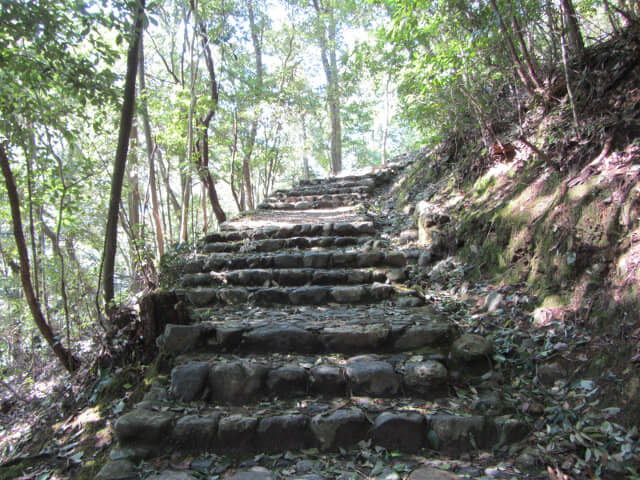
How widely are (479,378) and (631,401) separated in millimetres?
751

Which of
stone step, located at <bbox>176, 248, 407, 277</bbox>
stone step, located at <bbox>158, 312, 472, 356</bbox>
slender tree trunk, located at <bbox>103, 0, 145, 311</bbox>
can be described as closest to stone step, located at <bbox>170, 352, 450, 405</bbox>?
stone step, located at <bbox>158, 312, 472, 356</bbox>

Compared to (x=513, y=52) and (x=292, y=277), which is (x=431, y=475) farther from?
A: (x=513, y=52)

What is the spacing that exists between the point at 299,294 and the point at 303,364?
1097 mm

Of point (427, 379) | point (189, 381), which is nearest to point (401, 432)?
point (427, 379)

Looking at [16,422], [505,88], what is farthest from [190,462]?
[505,88]

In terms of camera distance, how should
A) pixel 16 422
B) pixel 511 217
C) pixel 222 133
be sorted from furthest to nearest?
pixel 222 133
pixel 511 217
pixel 16 422

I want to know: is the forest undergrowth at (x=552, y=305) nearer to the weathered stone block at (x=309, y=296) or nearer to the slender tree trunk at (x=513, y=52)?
the slender tree trunk at (x=513, y=52)

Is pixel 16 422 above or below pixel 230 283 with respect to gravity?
below

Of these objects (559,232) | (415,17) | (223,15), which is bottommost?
(559,232)

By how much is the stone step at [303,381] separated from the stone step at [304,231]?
2802 mm

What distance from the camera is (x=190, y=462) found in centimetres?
185

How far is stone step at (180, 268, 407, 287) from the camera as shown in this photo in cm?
370

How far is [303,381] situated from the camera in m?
2.26

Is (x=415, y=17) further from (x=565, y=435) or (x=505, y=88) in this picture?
(x=565, y=435)
